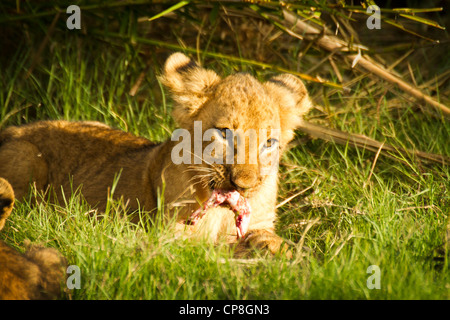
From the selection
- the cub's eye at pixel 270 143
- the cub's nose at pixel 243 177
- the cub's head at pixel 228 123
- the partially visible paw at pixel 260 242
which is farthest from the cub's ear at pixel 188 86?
the partially visible paw at pixel 260 242

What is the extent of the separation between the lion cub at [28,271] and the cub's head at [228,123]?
110 centimetres

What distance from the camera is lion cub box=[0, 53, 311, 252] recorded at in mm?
3984

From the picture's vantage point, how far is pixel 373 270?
128 inches

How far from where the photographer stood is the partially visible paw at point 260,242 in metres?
4.12

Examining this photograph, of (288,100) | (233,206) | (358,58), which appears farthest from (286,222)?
(358,58)

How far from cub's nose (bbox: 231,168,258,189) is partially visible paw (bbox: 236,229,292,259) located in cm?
46

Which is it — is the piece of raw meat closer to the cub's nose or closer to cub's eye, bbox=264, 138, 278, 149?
the cub's nose

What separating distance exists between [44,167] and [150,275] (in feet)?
7.25

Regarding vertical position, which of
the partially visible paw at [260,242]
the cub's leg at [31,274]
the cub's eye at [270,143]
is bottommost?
the cub's leg at [31,274]

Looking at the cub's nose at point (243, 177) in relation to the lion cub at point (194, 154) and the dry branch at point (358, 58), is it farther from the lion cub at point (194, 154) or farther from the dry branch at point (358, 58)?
the dry branch at point (358, 58)

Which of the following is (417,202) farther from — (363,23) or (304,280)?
(363,23)

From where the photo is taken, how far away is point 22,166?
507cm

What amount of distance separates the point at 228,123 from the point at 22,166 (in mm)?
1996

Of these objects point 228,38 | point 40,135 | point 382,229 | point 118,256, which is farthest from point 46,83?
point 382,229
